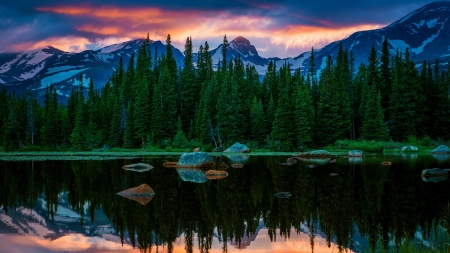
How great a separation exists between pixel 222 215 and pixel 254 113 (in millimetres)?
59889

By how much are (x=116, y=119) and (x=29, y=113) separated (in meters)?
26.1

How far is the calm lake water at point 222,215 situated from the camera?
45.3ft

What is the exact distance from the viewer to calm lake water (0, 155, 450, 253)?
13797mm

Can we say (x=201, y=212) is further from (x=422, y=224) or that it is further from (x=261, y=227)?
(x=422, y=224)

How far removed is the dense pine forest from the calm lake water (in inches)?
1698

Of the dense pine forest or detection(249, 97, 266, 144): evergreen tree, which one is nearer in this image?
the dense pine forest

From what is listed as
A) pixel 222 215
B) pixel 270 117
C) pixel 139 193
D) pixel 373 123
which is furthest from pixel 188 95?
pixel 222 215

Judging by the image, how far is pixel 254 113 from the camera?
76750mm

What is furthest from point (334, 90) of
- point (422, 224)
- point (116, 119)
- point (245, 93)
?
point (422, 224)

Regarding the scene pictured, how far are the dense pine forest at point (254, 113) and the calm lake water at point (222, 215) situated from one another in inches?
1698

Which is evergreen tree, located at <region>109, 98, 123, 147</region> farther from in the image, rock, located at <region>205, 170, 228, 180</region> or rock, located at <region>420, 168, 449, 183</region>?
rock, located at <region>420, 168, 449, 183</region>

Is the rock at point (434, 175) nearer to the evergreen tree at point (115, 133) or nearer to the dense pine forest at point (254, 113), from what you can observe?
the dense pine forest at point (254, 113)

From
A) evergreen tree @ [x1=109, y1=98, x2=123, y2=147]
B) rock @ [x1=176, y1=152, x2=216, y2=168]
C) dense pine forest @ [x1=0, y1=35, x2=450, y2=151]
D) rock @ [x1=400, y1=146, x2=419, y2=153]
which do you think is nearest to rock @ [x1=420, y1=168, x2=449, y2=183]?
rock @ [x1=176, y1=152, x2=216, y2=168]

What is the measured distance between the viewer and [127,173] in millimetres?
31969
